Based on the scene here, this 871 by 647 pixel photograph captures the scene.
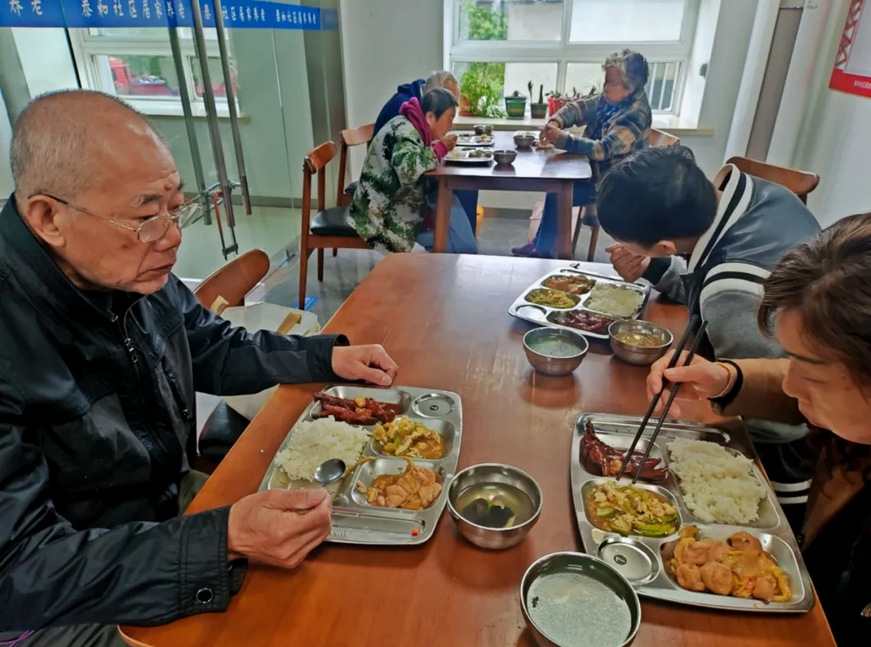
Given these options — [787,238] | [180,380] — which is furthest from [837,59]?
[180,380]

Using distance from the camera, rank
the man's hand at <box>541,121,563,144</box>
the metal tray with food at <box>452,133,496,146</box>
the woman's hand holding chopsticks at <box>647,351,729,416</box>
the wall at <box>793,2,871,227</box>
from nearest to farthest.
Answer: the woman's hand holding chopsticks at <box>647,351,729,416</box> < the wall at <box>793,2,871,227</box> < the man's hand at <box>541,121,563,144</box> < the metal tray with food at <box>452,133,496,146</box>

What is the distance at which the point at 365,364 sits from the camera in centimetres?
127

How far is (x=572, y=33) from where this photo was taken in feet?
15.3

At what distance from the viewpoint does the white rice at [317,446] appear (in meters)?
0.99

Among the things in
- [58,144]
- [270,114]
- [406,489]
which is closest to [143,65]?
[270,114]

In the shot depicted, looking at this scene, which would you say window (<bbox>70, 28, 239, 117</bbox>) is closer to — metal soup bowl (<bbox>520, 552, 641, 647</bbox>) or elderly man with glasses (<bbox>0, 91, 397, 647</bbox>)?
elderly man with glasses (<bbox>0, 91, 397, 647</bbox>)

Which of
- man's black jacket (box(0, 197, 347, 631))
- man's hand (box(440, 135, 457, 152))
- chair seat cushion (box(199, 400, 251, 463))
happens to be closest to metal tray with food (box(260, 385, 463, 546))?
man's black jacket (box(0, 197, 347, 631))

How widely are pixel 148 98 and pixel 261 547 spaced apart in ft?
10.3

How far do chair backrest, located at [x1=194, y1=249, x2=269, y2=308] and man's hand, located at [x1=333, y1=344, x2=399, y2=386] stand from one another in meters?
0.56

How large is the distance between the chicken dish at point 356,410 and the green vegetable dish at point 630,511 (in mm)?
424

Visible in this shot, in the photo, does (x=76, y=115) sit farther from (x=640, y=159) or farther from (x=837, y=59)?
(x=837, y=59)

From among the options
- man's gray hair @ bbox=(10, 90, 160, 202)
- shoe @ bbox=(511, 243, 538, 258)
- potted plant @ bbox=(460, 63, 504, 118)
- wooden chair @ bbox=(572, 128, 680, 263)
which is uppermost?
man's gray hair @ bbox=(10, 90, 160, 202)

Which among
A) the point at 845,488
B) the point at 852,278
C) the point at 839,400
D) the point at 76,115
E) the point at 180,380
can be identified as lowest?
the point at 845,488

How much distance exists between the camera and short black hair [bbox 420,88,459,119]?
3031 mm
